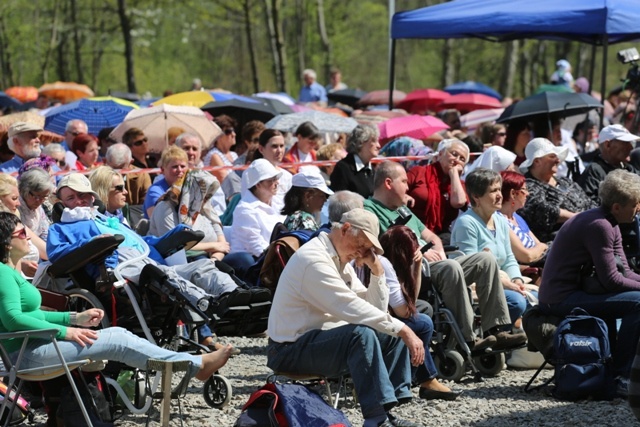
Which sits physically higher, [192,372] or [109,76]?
[192,372]

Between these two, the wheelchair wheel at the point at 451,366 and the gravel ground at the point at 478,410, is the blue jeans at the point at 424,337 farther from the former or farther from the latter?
the wheelchair wheel at the point at 451,366

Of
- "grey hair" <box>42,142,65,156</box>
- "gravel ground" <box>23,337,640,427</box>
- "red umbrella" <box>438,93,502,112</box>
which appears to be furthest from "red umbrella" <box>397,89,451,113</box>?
"gravel ground" <box>23,337,640,427</box>

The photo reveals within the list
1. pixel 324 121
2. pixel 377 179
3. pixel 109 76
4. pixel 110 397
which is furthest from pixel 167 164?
pixel 109 76

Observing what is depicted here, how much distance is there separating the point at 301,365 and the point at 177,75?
147 ft

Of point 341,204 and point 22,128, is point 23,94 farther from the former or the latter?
point 341,204

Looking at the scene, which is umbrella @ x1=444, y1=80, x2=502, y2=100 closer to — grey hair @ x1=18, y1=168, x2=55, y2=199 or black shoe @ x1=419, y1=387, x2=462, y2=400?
grey hair @ x1=18, y1=168, x2=55, y2=199

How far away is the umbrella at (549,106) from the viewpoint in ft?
43.7

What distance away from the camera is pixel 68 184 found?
7.69 metres

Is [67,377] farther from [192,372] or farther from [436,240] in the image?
[436,240]

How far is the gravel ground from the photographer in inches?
283

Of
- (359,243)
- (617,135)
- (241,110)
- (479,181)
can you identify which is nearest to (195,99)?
(241,110)

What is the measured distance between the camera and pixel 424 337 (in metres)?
7.58

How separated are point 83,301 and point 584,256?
3292mm

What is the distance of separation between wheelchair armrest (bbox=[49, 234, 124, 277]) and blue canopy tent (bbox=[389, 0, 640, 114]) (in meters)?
8.15
